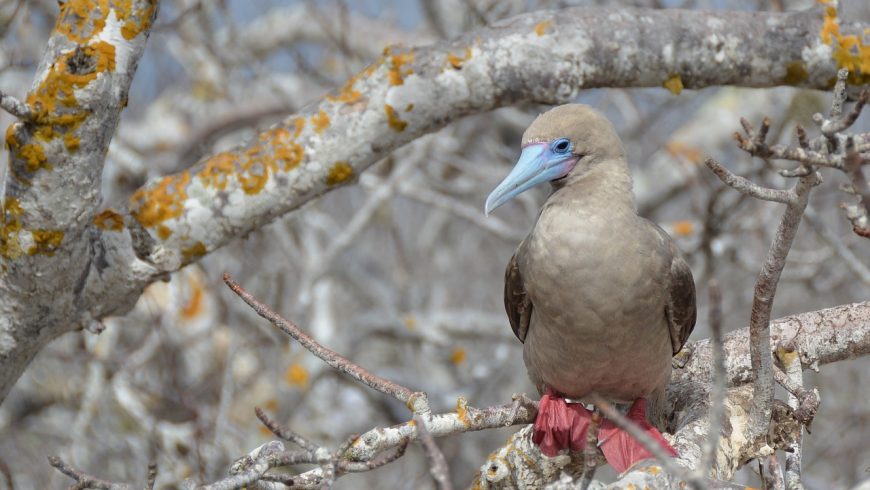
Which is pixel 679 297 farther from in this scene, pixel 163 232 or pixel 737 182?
pixel 163 232

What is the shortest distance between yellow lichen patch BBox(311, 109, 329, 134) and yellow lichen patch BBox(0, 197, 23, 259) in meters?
0.99

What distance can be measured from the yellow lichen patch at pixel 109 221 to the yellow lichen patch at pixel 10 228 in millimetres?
365

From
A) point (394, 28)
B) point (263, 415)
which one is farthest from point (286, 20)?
point (263, 415)

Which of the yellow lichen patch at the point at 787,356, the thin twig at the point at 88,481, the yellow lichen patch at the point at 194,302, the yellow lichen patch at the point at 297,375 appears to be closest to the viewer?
the thin twig at the point at 88,481

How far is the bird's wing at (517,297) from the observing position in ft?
12.6

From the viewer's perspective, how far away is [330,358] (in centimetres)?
259

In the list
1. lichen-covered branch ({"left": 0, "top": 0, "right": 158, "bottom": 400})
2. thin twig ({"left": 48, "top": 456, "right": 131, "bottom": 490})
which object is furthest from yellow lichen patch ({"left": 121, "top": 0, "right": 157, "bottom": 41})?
thin twig ({"left": 48, "top": 456, "right": 131, "bottom": 490})

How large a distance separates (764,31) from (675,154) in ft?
11.0

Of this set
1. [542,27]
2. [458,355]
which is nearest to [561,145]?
[542,27]

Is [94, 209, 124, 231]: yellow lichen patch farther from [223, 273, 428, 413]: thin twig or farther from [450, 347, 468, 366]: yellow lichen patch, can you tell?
[450, 347, 468, 366]: yellow lichen patch

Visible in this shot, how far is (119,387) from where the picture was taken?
21.8 feet

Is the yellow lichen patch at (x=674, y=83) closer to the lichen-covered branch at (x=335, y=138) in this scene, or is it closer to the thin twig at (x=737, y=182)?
the lichen-covered branch at (x=335, y=138)

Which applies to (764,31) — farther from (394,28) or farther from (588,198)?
(394,28)

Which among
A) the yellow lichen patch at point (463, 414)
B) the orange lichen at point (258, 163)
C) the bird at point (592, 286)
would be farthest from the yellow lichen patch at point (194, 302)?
the yellow lichen patch at point (463, 414)
